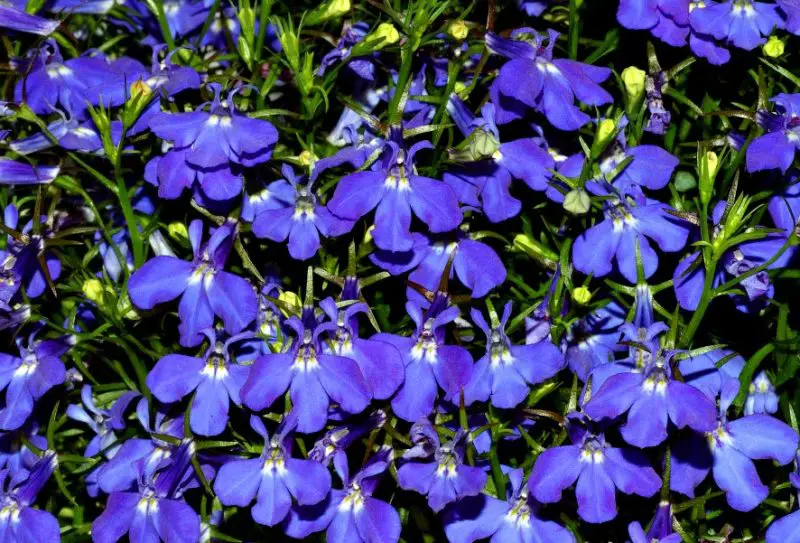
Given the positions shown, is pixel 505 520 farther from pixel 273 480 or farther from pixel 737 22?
pixel 737 22

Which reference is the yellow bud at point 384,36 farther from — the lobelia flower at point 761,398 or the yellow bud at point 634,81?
the lobelia flower at point 761,398

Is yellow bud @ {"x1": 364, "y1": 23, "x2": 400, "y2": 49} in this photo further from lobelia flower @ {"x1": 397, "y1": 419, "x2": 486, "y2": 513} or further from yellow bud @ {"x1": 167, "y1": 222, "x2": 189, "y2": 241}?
lobelia flower @ {"x1": 397, "y1": 419, "x2": 486, "y2": 513}

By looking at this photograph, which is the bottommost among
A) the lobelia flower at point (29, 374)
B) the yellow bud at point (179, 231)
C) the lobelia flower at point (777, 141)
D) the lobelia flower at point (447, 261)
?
the lobelia flower at point (29, 374)

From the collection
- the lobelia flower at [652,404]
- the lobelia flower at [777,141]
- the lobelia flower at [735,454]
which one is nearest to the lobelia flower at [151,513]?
the lobelia flower at [652,404]

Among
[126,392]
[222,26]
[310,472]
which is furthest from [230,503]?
[222,26]

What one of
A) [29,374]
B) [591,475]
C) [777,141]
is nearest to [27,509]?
[29,374]
